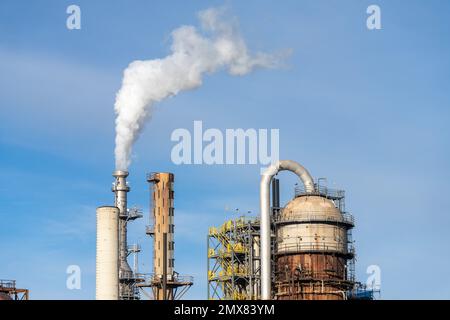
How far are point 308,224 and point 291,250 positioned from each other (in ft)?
7.53

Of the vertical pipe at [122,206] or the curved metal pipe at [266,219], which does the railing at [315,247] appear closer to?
the curved metal pipe at [266,219]

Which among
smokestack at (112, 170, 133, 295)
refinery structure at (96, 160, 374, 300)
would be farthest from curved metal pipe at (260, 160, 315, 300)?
smokestack at (112, 170, 133, 295)

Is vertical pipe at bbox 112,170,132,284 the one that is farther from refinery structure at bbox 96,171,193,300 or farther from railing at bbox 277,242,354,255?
railing at bbox 277,242,354,255

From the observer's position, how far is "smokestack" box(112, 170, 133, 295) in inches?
3885

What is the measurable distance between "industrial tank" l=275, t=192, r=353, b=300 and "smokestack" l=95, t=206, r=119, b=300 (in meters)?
12.3

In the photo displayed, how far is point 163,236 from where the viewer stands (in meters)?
87.4

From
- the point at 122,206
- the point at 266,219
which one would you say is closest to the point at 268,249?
the point at 266,219

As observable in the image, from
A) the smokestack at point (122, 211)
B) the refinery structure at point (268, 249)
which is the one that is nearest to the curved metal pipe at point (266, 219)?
the refinery structure at point (268, 249)

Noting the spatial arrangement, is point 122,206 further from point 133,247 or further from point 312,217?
point 312,217

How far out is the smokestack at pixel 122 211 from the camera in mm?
98688

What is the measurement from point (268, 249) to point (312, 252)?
329 cm
